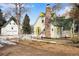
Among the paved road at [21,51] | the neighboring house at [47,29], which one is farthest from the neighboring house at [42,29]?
the paved road at [21,51]

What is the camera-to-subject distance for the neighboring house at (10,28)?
1.79 m

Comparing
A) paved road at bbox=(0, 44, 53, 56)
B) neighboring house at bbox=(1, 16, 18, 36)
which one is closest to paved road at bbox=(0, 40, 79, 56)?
paved road at bbox=(0, 44, 53, 56)

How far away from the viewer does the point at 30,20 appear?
1804mm

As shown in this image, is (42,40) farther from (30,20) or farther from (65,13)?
(65,13)

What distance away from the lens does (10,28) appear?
1.80m

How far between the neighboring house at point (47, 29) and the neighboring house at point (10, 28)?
187mm

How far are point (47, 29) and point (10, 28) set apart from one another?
329mm

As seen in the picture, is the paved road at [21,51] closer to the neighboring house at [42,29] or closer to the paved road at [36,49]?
the paved road at [36,49]

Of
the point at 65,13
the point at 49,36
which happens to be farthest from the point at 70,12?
the point at 49,36

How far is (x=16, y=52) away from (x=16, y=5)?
418mm

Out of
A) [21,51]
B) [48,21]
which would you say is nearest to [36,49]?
[21,51]

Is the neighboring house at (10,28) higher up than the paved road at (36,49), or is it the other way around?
Result: the neighboring house at (10,28)

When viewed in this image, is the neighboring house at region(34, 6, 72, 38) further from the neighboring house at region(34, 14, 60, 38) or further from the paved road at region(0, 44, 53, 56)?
the paved road at region(0, 44, 53, 56)

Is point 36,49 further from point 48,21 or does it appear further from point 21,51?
point 48,21
